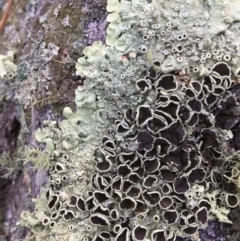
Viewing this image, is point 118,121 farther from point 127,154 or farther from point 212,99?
point 212,99

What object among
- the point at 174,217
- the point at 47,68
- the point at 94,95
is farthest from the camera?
the point at 47,68

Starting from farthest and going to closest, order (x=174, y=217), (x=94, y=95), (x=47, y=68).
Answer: (x=47, y=68) < (x=94, y=95) < (x=174, y=217)

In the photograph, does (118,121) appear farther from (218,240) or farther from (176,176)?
(218,240)

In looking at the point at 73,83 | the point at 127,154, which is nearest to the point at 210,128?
the point at 127,154

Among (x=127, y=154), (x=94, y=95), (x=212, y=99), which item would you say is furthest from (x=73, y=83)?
(x=212, y=99)

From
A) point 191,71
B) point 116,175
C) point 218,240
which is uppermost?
point 191,71

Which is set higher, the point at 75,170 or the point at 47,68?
the point at 47,68

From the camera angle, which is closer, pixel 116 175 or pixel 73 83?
pixel 116 175
